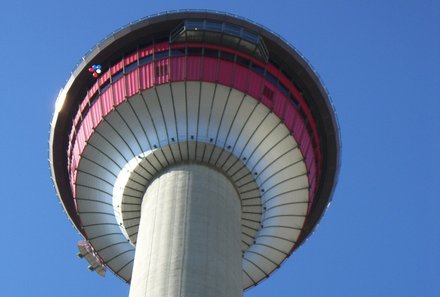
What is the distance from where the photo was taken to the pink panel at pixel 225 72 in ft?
115

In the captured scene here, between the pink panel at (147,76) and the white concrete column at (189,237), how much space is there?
4.76 metres

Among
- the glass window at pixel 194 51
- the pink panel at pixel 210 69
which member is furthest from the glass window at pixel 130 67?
the pink panel at pixel 210 69

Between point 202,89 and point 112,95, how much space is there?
519 centimetres

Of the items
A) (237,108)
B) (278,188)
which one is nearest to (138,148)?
(237,108)

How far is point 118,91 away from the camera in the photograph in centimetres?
3622

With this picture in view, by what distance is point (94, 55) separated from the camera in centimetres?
3856

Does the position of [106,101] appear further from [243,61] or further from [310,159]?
[310,159]

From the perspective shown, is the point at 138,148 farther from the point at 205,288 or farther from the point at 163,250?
the point at 205,288

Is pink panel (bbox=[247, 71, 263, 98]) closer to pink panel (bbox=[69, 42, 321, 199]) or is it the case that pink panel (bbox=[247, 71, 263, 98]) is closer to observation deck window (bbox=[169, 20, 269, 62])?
pink panel (bbox=[69, 42, 321, 199])

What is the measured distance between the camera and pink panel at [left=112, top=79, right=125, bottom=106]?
117ft

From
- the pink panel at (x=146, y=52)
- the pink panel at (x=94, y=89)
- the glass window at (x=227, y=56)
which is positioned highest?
the pink panel at (x=146, y=52)

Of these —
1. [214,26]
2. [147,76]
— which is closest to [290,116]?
[214,26]

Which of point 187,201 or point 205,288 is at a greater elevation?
point 187,201

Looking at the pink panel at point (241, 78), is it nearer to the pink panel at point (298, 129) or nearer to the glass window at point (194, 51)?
the glass window at point (194, 51)
